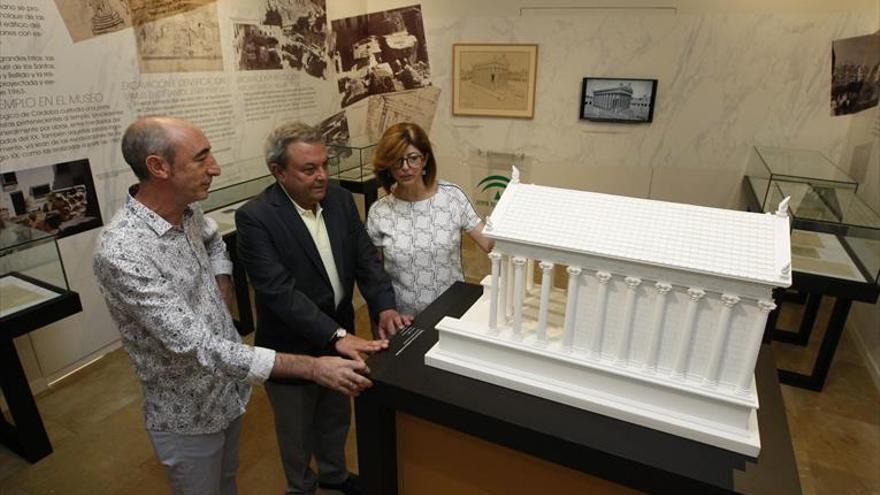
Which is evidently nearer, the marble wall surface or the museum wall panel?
the museum wall panel

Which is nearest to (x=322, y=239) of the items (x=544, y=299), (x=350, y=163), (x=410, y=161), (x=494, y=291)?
(x=410, y=161)

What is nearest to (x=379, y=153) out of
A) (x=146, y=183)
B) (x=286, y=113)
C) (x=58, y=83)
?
(x=146, y=183)

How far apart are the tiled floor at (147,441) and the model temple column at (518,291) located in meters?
1.80

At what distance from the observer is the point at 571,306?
69.0 inches

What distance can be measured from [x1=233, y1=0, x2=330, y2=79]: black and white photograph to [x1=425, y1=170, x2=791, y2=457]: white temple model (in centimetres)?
425

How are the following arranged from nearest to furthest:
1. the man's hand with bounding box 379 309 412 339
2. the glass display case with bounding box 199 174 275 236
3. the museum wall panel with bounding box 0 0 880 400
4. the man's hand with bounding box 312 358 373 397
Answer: the man's hand with bounding box 312 358 373 397 < the man's hand with bounding box 379 309 412 339 < the museum wall panel with bounding box 0 0 880 400 < the glass display case with bounding box 199 174 275 236

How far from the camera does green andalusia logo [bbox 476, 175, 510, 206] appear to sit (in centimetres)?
629

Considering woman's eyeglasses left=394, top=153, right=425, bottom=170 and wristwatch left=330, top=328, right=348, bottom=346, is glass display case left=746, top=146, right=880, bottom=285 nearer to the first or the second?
woman's eyeglasses left=394, top=153, right=425, bottom=170

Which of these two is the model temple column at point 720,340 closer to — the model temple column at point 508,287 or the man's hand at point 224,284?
the model temple column at point 508,287

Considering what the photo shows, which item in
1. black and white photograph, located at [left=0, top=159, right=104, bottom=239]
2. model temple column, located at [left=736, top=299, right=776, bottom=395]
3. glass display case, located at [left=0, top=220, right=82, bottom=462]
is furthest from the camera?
black and white photograph, located at [left=0, top=159, right=104, bottom=239]

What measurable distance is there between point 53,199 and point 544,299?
12.1ft

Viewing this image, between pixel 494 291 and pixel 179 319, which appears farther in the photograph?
pixel 494 291

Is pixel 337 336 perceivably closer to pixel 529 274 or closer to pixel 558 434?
pixel 529 274

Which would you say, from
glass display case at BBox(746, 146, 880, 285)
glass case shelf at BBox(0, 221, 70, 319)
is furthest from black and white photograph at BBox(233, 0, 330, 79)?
glass display case at BBox(746, 146, 880, 285)
